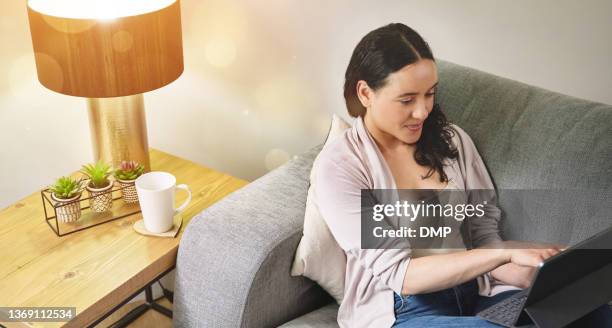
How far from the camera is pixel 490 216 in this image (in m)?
1.50

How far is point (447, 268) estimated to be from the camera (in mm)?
1325

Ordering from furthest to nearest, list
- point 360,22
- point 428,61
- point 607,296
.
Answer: point 360,22
point 428,61
point 607,296

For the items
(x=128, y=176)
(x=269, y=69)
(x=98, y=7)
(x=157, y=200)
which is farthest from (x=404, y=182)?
(x=98, y=7)

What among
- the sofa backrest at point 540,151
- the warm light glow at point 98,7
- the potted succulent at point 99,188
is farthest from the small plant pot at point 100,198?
the sofa backrest at point 540,151

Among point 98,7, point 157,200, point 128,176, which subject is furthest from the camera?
point 98,7

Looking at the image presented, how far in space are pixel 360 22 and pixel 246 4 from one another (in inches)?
14.3

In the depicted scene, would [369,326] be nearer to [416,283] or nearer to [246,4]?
[416,283]

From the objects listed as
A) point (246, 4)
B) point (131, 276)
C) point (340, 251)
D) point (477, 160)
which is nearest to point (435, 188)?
point (477, 160)

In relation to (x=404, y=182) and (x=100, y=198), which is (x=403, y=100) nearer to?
(x=404, y=182)

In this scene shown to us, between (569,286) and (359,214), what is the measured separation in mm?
395

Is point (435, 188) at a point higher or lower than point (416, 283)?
higher

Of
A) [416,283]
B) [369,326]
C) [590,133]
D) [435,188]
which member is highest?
[590,133]

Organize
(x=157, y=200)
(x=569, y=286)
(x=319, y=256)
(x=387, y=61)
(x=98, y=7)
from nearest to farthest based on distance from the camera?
(x=569, y=286)
(x=387, y=61)
(x=319, y=256)
(x=157, y=200)
(x=98, y=7)

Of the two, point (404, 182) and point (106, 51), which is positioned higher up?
point (106, 51)
